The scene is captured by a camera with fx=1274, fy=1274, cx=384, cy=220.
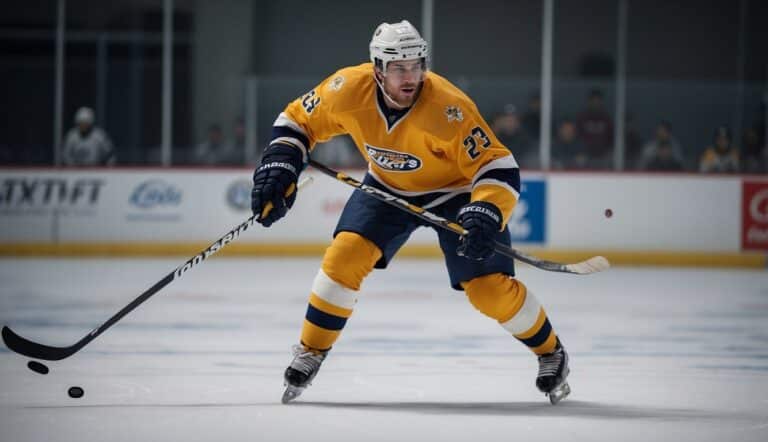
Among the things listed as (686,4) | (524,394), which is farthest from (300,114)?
(686,4)

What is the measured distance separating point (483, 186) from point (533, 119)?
6.59 meters

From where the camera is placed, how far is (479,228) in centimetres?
388

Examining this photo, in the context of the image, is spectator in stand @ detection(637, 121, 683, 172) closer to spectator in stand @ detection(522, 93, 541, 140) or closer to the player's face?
spectator in stand @ detection(522, 93, 541, 140)

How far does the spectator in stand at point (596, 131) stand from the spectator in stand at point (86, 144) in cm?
387

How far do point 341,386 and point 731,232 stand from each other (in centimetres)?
623

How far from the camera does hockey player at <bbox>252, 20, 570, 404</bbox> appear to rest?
3986 millimetres

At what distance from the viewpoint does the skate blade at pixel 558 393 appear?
4.11 m

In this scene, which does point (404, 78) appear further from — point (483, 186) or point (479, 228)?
point (479, 228)

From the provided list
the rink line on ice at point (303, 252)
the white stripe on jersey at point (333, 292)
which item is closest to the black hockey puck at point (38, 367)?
the white stripe on jersey at point (333, 292)

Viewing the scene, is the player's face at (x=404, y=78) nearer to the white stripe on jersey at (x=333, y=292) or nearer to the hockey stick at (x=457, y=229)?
the hockey stick at (x=457, y=229)

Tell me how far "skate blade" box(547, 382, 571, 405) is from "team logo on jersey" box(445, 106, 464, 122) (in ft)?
3.05

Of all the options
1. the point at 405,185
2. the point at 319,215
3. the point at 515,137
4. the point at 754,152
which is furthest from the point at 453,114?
the point at 754,152

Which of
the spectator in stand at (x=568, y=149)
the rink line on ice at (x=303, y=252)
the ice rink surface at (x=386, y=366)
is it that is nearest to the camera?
the ice rink surface at (x=386, y=366)

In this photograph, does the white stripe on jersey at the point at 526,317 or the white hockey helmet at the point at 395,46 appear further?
the white stripe on jersey at the point at 526,317
